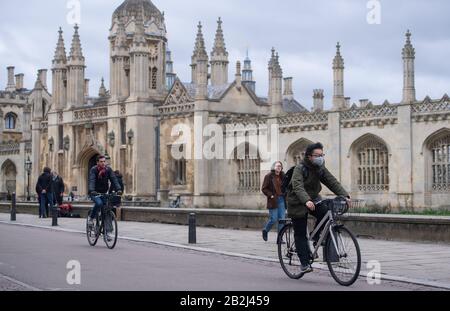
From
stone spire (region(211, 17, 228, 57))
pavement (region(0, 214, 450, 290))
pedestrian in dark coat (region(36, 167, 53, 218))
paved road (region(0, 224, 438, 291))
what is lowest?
pavement (region(0, 214, 450, 290))

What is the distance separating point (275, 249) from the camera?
16656 mm

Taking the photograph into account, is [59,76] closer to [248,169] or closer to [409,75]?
[248,169]

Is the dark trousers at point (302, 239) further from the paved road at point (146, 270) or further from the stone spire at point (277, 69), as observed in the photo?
the stone spire at point (277, 69)

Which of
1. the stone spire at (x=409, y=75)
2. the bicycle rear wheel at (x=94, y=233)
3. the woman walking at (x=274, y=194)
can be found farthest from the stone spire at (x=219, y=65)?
the bicycle rear wheel at (x=94, y=233)

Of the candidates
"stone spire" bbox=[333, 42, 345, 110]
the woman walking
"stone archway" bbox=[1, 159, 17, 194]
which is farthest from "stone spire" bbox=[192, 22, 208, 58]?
"stone archway" bbox=[1, 159, 17, 194]

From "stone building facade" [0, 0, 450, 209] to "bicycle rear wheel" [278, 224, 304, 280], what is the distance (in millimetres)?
21545

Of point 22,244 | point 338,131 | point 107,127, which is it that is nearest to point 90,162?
point 107,127

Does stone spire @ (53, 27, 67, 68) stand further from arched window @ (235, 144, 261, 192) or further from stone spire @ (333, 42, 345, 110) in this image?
stone spire @ (333, 42, 345, 110)

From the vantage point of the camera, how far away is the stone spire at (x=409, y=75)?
109 ft

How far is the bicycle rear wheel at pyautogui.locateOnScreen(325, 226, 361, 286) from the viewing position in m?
10.6

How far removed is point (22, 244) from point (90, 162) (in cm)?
3359

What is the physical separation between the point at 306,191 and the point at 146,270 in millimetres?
2785

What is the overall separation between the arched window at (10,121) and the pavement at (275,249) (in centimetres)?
5712

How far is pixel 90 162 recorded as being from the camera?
50562 mm
